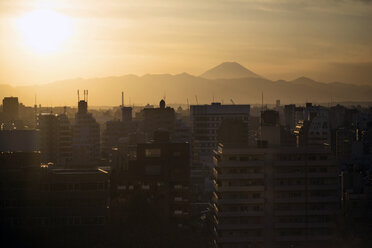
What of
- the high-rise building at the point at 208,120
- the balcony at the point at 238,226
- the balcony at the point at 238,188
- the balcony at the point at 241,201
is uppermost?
the high-rise building at the point at 208,120

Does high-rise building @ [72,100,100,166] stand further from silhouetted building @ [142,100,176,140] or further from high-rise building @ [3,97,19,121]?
high-rise building @ [3,97,19,121]

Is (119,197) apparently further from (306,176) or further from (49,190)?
(306,176)

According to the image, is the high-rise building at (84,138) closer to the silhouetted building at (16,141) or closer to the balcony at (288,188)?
the silhouetted building at (16,141)

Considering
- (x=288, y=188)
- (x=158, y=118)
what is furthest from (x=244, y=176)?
(x=158, y=118)

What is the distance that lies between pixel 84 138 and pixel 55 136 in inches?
272

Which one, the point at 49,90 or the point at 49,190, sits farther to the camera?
the point at 49,90

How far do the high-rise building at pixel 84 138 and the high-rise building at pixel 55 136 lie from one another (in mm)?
1693

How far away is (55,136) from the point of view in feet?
156

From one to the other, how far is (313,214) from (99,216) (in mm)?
7360

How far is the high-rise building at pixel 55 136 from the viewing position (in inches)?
1837

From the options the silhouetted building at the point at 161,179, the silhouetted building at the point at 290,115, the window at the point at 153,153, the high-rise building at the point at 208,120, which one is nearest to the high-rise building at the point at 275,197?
the silhouetted building at the point at 161,179

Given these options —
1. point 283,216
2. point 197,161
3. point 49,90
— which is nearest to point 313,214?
point 283,216

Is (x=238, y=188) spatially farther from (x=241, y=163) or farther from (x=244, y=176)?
(x=241, y=163)

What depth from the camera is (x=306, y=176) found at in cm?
2225
